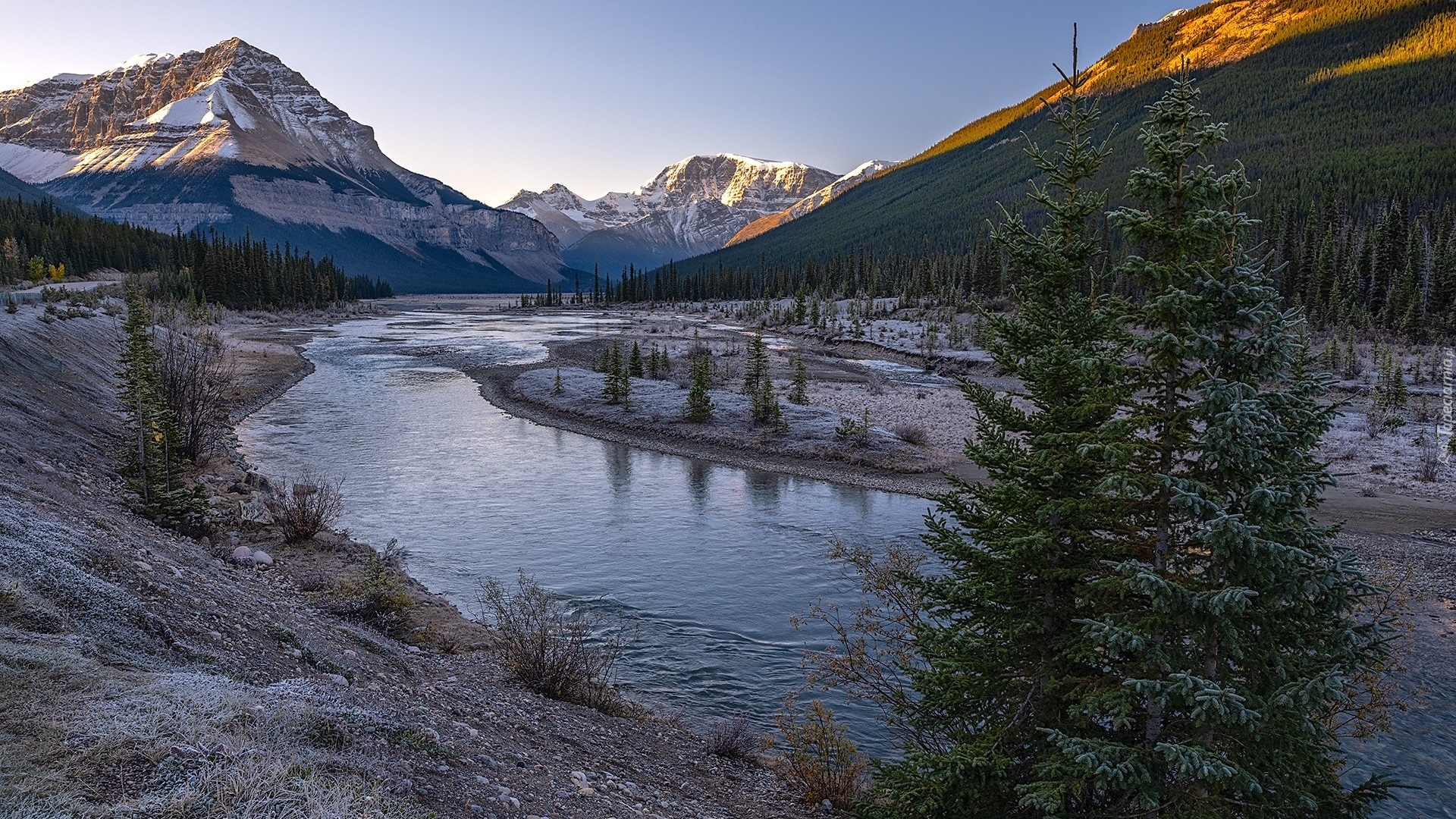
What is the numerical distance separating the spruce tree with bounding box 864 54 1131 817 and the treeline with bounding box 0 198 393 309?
3824 inches

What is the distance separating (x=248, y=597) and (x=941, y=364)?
62137 mm

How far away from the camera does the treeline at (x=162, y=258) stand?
88.5m

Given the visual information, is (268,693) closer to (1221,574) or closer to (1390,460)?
(1221,574)

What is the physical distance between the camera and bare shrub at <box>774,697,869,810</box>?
998 cm

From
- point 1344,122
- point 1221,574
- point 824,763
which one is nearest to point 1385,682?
point 824,763

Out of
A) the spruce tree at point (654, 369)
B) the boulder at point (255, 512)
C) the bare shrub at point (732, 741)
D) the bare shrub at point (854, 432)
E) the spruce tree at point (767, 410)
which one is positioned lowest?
the bare shrub at point (732, 741)

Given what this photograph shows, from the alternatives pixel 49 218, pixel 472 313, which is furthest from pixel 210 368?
pixel 472 313

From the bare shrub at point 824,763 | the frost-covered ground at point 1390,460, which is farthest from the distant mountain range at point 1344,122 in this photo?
the bare shrub at point 824,763

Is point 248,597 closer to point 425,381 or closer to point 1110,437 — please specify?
point 1110,437

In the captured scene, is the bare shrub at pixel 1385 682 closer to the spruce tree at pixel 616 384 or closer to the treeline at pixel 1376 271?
the spruce tree at pixel 616 384

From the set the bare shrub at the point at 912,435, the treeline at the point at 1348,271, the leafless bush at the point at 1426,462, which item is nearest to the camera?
the leafless bush at the point at 1426,462

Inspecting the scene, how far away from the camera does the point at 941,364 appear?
6675 centimetres

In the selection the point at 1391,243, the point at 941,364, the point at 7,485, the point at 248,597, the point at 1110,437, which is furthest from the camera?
the point at 1391,243

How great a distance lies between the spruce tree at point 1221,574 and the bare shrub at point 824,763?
4.01 metres
